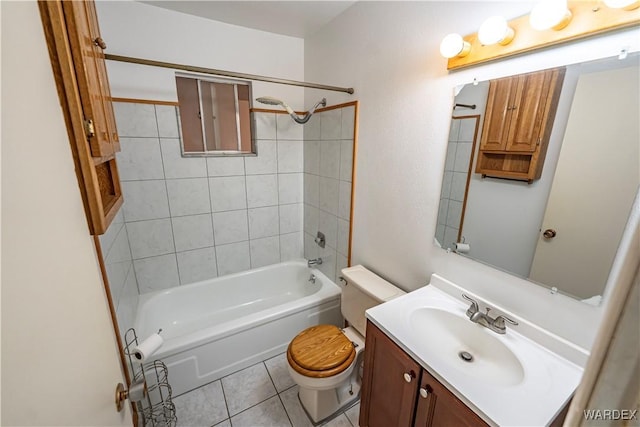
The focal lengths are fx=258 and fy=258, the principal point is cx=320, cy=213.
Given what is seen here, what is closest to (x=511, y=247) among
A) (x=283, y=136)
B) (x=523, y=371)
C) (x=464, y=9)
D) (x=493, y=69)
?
(x=523, y=371)

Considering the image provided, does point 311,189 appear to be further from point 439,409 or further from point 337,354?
point 439,409

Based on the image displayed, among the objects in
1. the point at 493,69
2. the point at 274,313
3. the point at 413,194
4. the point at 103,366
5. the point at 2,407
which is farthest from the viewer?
the point at 274,313

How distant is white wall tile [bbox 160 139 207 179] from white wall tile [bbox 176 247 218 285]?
2.23 ft

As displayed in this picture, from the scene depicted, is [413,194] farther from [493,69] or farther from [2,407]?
[2,407]

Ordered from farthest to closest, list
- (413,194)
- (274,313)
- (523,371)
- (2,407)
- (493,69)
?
(274,313) → (413,194) → (493,69) → (523,371) → (2,407)

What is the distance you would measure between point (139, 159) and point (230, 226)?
872 millimetres

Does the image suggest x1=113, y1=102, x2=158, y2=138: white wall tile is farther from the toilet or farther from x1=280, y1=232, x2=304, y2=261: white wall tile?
the toilet

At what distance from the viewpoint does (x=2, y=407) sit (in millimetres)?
311

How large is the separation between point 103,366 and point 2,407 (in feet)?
1.47

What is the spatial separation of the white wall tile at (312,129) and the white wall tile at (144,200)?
1280mm

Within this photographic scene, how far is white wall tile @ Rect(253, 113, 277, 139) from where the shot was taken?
227 centimetres

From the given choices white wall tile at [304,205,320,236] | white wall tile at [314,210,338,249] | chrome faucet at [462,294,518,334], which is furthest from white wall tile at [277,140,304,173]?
chrome faucet at [462,294,518,334]

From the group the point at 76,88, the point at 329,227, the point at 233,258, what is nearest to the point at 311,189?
the point at 329,227

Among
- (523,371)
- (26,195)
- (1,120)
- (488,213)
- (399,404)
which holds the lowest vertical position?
(399,404)
